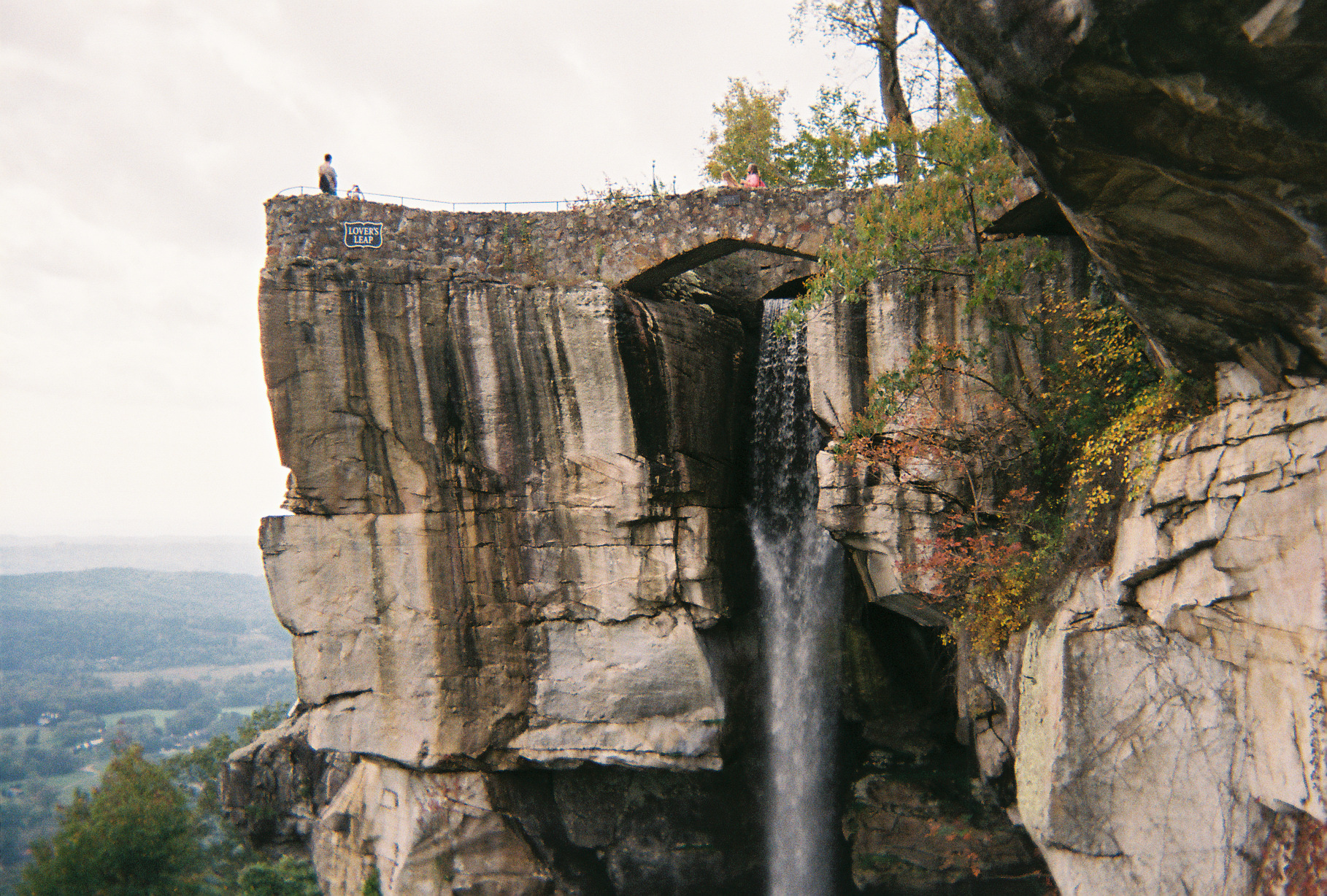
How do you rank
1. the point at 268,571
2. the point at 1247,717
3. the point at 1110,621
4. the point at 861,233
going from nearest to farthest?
the point at 1247,717 < the point at 1110,621 < the point at 861,233 < the point at 268,571

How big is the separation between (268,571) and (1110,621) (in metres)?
12.2

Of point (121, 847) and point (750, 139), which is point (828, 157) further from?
point (121, 847)

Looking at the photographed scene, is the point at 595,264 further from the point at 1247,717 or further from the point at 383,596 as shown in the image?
the point at 1247,717

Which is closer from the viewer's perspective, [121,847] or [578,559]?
[578,559]

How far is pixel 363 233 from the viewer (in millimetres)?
12391

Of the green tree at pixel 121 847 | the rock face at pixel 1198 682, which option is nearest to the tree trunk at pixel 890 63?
the rock face at pixel 1198 682

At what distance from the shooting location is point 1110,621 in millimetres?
7602

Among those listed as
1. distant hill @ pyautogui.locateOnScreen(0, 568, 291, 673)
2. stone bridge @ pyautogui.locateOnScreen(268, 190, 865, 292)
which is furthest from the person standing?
distant hill @ pyautogui.locateOnScreen(0, 568, 291, 673)

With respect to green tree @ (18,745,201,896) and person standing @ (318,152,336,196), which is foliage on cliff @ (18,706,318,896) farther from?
person standing @ (318,152,336,196)

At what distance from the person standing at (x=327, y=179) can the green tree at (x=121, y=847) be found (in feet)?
53.7

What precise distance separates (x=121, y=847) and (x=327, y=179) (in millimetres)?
17050

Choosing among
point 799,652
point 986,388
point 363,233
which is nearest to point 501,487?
point 363,233

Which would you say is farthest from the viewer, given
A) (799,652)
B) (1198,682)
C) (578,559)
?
(799,652)

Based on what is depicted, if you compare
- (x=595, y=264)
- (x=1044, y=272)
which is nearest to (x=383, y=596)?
(x=595, y=264)
